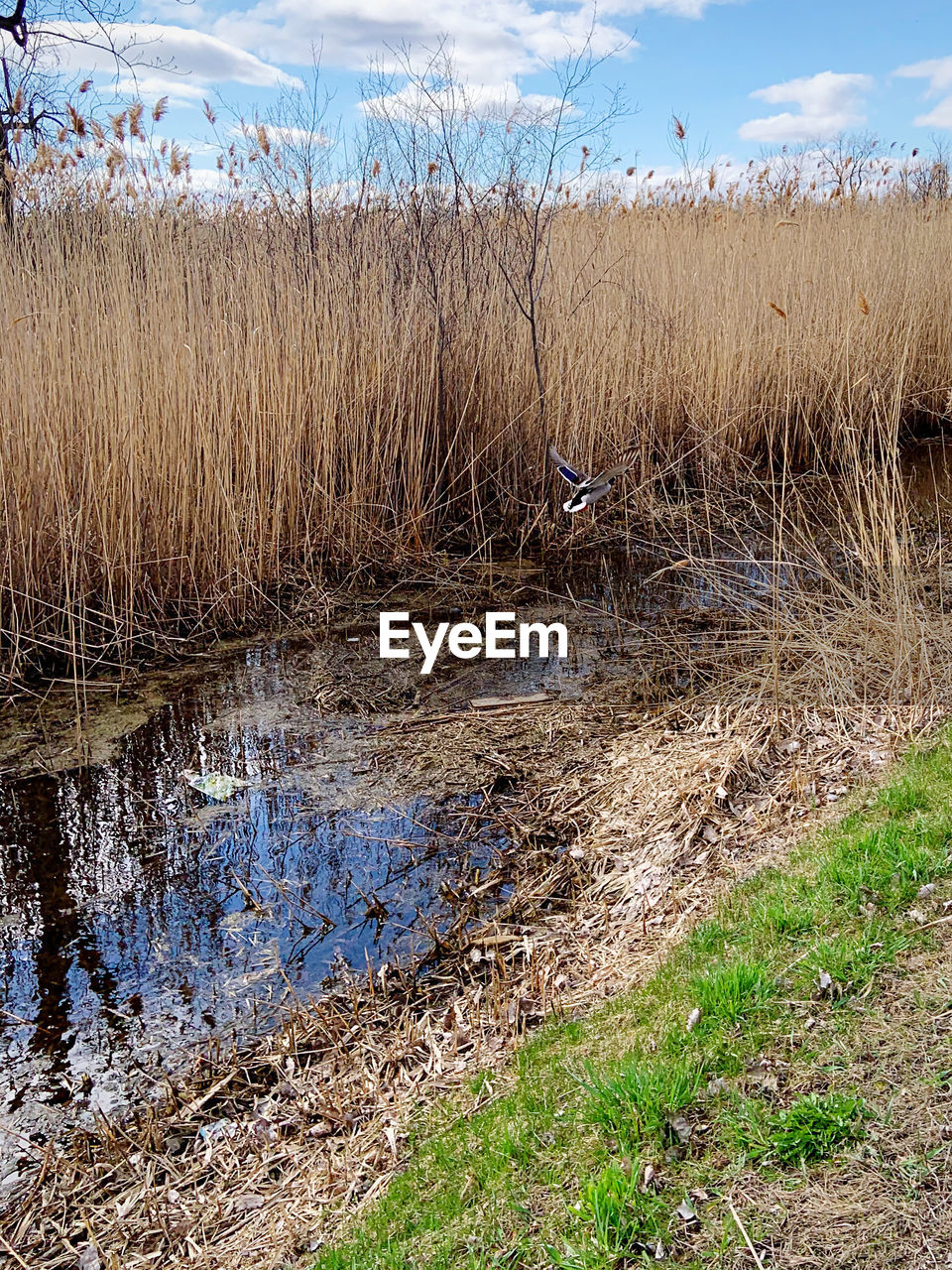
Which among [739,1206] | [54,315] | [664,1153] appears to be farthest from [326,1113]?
[54,315]

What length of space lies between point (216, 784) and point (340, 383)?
2.60m

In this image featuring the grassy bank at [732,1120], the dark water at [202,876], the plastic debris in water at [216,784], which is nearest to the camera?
the grassy bank at [732,1120]

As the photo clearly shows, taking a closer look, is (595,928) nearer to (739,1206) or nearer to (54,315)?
(739,1206)

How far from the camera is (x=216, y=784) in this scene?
3725 millimetres

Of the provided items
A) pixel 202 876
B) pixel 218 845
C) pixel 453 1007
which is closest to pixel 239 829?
pixel 218 845

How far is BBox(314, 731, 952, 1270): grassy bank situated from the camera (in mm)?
1645

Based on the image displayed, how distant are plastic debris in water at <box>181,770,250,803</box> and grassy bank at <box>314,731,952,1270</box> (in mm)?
1740

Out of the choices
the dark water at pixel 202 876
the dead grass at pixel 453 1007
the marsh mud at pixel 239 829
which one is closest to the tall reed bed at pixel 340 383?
the marsh mud at pixel 239 829

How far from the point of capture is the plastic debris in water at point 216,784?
366cm

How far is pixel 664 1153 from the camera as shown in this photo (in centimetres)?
179

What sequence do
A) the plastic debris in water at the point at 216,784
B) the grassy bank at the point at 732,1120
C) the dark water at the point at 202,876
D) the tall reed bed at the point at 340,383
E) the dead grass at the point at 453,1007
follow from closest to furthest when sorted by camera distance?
1. the grassy bank at the point at 732,1120
2. the dead grass at the point at 453,1007
3. the dark water at the point at 202,876
4. the plastic debris in water at the point at 216,784
5. the tall reed bed at the point at 340,383

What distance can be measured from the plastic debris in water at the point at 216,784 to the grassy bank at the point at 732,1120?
1.74m

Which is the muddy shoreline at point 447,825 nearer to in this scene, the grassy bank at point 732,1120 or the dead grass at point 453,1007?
the dead grass at point 453,1007

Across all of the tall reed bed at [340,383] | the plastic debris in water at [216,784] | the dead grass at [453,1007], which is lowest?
the dead grass at [453,1007]
